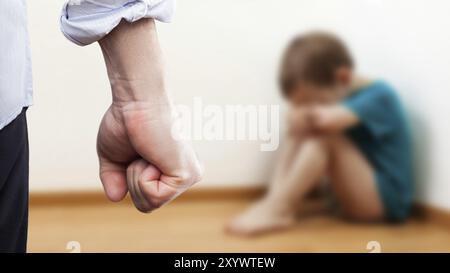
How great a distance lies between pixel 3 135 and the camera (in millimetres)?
325

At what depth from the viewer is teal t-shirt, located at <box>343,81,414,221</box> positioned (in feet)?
4.33

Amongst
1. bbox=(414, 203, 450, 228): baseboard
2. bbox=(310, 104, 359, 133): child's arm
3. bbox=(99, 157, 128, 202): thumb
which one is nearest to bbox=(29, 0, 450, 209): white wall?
bbox=(414, 203, 450, 228): baseboard

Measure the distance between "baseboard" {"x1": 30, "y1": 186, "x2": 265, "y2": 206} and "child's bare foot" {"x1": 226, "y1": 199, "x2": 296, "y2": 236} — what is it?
11 cm

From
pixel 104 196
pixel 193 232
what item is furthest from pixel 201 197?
pixel 104 196

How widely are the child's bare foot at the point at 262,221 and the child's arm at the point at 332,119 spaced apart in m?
0.21

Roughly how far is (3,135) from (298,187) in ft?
3.42

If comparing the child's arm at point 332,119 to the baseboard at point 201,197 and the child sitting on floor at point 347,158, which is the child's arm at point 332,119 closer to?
the child sitting on floor at point 347,158

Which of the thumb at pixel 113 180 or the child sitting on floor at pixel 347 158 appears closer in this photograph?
the thumb at pixel 113 180

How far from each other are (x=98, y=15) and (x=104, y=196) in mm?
1138

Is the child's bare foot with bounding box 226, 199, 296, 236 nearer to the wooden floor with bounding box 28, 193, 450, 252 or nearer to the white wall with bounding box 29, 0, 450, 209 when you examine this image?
the wooden floor with bounding box 28, 193, 450, 252

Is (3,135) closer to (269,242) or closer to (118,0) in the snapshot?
(118,0)

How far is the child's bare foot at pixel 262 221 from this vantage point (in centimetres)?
129

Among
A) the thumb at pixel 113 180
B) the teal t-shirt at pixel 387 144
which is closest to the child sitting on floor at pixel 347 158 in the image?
the teal t-shirt at pixel 387 144
